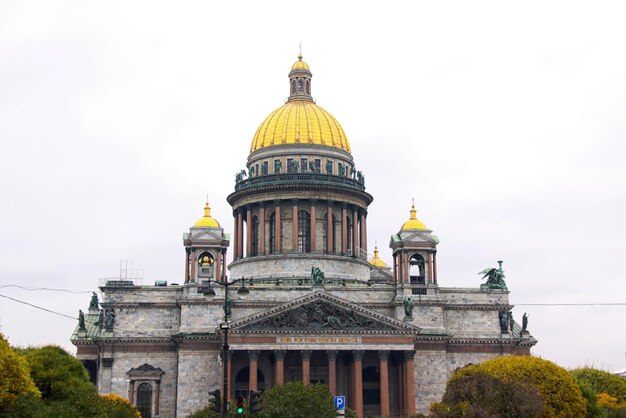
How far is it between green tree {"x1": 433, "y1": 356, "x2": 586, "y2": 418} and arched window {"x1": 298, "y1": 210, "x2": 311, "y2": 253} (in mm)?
29694

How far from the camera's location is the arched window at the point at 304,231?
323ft

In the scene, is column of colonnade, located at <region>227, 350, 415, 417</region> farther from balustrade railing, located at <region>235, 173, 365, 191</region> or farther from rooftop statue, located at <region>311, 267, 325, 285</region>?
balustrade railing, located at <region>235, 173, 365, 191</region>

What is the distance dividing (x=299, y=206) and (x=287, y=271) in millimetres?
7157

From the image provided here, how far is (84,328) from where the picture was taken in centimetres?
9544

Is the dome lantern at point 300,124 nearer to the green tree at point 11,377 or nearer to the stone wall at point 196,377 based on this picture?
the stone wall at point 196,377

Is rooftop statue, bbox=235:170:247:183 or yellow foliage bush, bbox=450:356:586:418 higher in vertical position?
rooftop statue, bbox=235:170:247:183

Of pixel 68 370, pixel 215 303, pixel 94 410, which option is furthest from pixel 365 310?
pixel 94 410

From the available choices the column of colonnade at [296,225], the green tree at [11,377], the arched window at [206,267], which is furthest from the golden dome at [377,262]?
the green tree at [11,377]

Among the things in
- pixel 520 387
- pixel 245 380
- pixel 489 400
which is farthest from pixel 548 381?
pixel 245 380

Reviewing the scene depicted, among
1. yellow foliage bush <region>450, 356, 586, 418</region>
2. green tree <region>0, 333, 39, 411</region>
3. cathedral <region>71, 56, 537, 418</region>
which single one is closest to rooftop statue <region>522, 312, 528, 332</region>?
cathedral <region>71, 56, 537, 418</region>

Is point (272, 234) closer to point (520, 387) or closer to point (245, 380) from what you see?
point (245, 380)

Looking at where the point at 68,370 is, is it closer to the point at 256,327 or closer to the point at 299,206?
the point at 256,327

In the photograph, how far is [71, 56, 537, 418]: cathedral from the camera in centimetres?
8425

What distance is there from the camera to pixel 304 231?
99.6m
